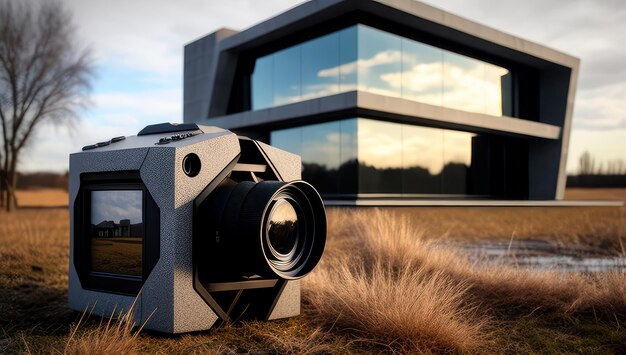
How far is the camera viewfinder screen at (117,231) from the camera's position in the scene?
4451mm

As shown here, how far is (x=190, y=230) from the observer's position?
4.26 m

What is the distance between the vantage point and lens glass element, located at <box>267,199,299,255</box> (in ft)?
14.4

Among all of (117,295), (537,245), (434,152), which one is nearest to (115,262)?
(117,295)

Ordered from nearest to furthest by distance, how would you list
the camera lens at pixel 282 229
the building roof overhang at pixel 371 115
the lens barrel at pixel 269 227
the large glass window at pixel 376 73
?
the lens barrel at pixel 269 227, the camera lens at pixel 282 229, the building roof overhang at pixel 371 115, the large glass window at pixel 376 73

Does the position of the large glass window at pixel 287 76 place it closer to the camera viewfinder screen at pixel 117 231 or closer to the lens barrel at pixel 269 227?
the camera viewfinder screen at pixel 117 231

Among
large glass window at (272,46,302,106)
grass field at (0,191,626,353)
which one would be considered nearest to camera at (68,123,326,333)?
grass field at (0,191,626,353)

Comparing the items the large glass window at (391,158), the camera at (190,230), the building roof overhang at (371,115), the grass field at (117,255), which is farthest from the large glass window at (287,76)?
the grass field at (117,255)

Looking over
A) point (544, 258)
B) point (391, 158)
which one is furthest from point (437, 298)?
point (391, 158)

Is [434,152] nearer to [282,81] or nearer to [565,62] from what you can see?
[282,81]

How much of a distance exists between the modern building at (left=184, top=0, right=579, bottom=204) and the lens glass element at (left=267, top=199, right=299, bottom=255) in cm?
1071

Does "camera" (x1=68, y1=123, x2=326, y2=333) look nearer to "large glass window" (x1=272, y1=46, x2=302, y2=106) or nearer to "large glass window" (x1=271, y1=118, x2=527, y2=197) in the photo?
"large glass window" (x1=271, y1=118, x2=527, y2=197)

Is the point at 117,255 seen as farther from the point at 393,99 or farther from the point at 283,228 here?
the point at 393,99

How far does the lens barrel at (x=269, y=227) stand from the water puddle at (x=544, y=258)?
11.8ft

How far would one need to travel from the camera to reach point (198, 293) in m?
4.30
